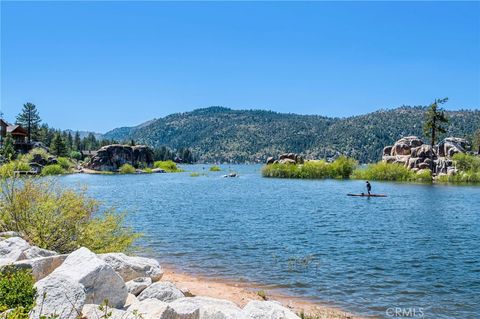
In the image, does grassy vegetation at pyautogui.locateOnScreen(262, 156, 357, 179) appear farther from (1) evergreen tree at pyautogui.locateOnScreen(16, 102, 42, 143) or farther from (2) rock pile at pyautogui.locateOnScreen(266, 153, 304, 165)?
(1) evergreen tree at pyautogui.locateOnScreen(16, 102, 42, 143)

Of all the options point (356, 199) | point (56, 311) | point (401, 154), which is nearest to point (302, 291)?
point (56, 311)

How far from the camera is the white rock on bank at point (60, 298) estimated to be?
23.8 feet

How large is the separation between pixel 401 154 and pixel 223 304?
105 m

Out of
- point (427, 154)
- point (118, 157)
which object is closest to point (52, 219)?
point (427, 154)

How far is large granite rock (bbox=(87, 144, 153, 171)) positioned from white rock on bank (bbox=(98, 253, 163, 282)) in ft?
442

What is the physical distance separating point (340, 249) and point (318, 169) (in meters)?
83.8

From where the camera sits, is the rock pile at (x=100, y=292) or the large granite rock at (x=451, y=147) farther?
the large granite rock at (x=451, y=147)

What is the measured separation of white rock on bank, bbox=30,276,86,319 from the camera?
7.25m

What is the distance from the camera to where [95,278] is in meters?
8.96

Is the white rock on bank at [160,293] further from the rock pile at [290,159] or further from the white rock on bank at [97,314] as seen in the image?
the rock pile at [290,159]

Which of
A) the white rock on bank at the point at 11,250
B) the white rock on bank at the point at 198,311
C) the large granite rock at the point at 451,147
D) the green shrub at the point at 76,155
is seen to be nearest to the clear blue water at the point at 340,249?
the white rock on bank at the point at 198,311

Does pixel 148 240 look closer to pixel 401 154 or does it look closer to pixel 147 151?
pixel 401 154

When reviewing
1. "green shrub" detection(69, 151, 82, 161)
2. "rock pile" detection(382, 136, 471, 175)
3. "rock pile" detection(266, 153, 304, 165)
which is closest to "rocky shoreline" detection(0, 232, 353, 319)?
"rock pile" detection(382, 136, 471, 175)

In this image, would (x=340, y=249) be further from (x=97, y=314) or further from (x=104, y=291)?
(x=97, y=314)
